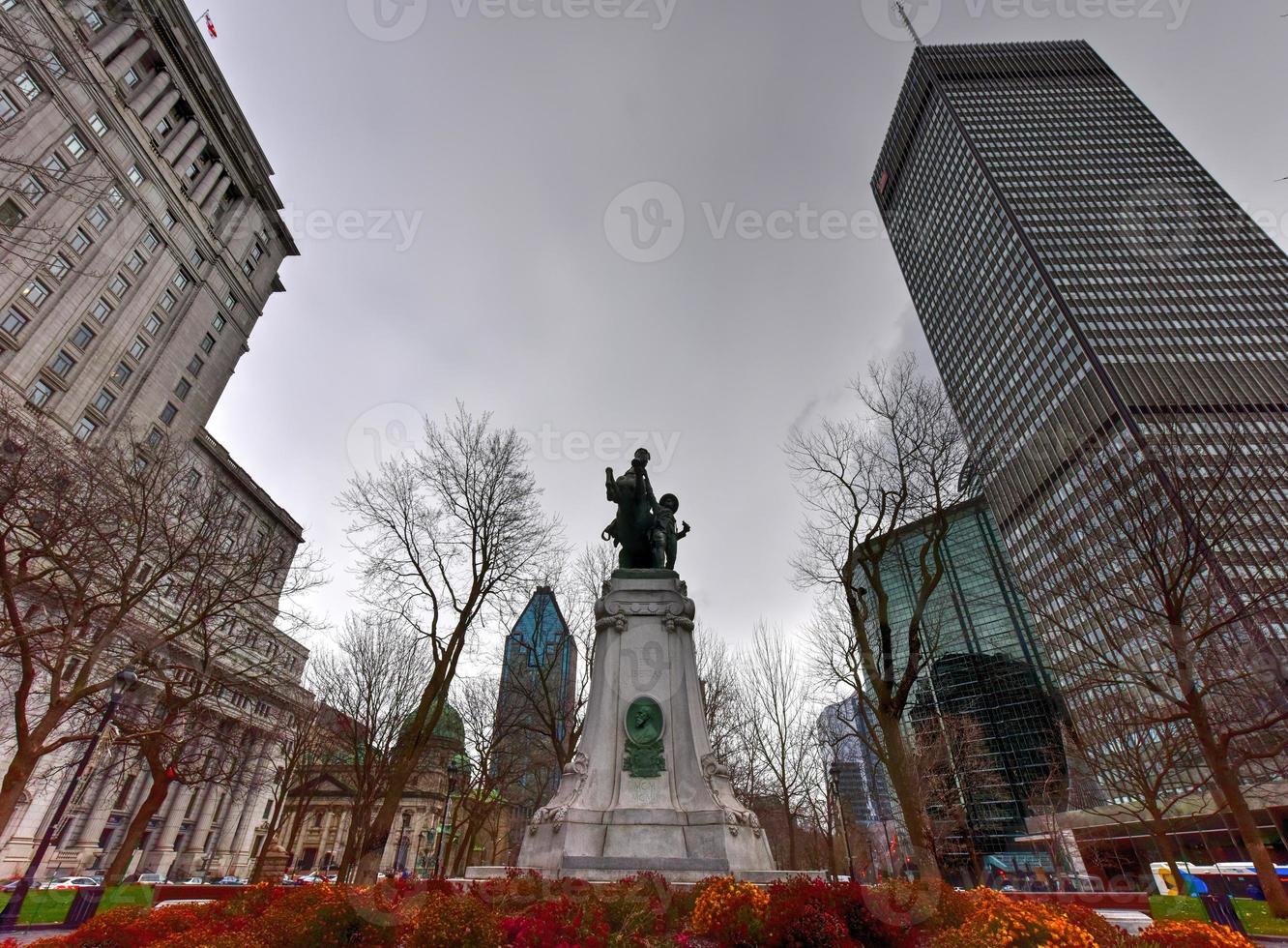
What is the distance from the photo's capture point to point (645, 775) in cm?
1041

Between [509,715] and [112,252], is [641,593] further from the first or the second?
[112,252]

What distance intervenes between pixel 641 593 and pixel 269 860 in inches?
1410

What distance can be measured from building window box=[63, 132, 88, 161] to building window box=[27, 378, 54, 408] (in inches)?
707

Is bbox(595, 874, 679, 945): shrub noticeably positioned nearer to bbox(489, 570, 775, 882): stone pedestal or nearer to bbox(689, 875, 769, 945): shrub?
bbox(689, 875, 769, 945): shrub

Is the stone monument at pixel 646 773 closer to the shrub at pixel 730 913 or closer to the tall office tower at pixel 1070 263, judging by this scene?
the shrub at pixel 730 913

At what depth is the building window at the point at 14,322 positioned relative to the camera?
128ft

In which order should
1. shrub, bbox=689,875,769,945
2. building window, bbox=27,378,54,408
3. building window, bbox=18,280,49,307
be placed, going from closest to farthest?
shrub, bbox=689,875,769,945
building window, bbox=27,378,54,408
building window, bbox=18,280,49,307

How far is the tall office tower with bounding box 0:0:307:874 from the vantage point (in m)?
39.4

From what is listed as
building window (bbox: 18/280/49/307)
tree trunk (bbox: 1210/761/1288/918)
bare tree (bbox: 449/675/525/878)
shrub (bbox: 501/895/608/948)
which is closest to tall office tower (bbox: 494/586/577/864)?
bare tree (bbox: 449/675/525/878)

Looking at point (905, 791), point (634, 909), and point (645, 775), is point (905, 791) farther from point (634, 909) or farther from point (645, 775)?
point (634, 909)

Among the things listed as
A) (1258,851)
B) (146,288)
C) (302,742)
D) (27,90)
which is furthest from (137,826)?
(27,90)

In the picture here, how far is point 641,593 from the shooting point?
40.7ft

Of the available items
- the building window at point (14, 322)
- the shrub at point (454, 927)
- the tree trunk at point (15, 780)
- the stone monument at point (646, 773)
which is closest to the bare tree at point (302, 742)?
the tree trunk at point (15, 780)

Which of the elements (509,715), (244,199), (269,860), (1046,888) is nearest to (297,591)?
(509,715)
